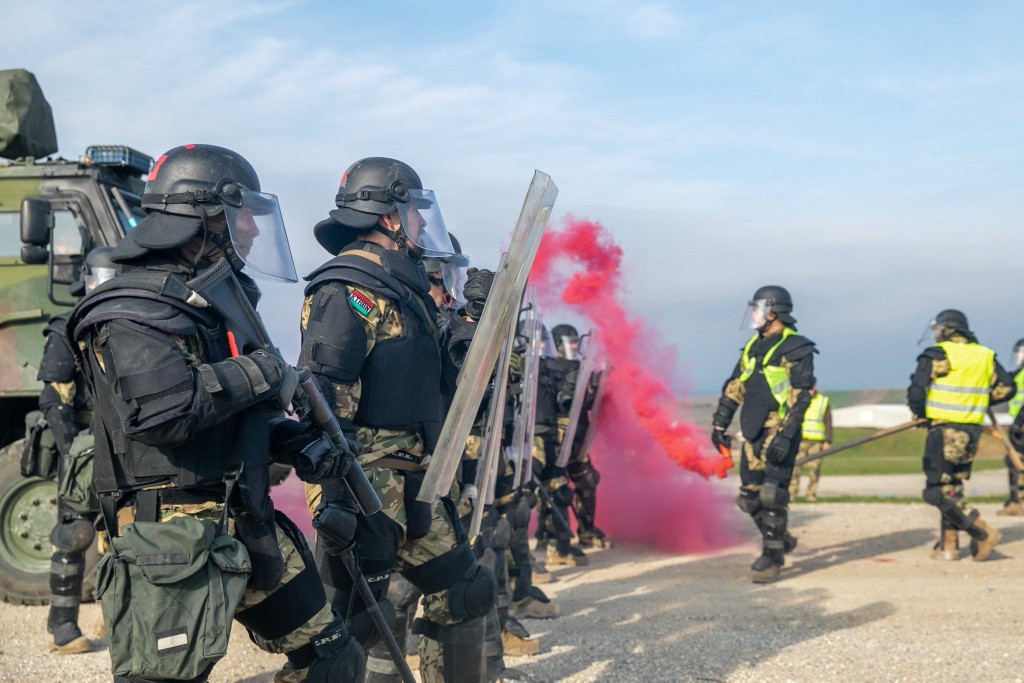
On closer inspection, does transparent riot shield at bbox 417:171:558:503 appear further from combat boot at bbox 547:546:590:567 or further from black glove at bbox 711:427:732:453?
combat boot at bbox 547:546:590:567

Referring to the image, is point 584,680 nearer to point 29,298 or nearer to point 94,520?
point 94,520

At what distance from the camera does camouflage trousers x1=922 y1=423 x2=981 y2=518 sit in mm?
10039

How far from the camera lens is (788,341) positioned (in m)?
9.41

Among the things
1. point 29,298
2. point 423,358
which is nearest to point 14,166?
point 29,298

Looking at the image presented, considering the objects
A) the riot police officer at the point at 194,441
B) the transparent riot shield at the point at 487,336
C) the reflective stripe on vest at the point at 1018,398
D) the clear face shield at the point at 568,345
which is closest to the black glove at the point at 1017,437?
the reflective stripe on vest at the point at 1018,398

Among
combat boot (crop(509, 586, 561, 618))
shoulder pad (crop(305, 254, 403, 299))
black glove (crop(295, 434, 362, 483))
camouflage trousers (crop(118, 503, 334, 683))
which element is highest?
shoulder pad (crop(305, 254, 403, 299))

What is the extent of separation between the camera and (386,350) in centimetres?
420

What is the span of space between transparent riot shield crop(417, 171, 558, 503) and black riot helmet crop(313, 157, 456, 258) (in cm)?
75

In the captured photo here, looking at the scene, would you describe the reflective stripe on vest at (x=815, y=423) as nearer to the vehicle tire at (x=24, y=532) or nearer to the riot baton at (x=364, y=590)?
the vehicle tire at (x=24, y=532)

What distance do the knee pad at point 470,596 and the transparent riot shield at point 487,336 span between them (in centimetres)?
47

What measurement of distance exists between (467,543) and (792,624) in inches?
148

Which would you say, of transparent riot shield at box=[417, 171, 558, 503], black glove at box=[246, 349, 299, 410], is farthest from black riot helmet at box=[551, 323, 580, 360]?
black glove at box=[246, 349, 299, 410]

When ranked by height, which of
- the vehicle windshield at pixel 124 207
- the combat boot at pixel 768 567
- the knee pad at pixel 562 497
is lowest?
the combat boot at pixel 768 567

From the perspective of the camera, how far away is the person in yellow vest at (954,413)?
1005cm
